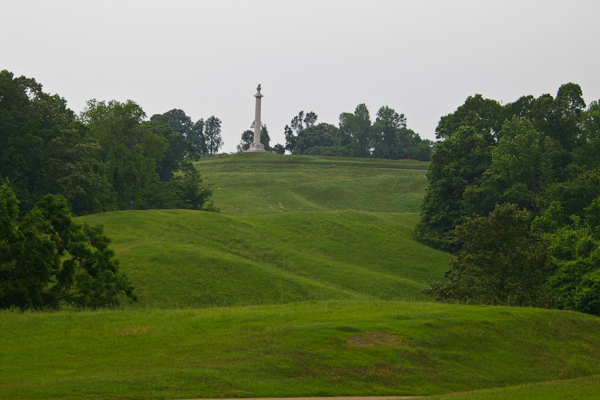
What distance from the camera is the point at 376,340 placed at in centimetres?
2177

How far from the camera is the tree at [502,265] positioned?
34.6m

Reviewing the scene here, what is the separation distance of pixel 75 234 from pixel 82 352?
1364cm

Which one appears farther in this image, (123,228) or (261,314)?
(123,228)

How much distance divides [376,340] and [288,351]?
11.8 feet

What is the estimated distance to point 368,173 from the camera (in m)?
118

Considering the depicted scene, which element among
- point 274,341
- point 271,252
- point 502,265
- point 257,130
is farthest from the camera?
point 257,130

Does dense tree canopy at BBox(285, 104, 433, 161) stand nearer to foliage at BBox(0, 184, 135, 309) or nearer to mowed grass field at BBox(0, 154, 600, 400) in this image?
mowed grass field at BBox(0, 154, 600, 400)

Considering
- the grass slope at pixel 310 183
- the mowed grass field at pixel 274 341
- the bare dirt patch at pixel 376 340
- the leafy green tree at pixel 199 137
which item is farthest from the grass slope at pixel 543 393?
the leafy green tree at pixel 199 137

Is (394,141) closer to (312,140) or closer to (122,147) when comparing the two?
(312,140)

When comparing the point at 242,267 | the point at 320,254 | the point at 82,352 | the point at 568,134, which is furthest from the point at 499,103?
the point at 82,352

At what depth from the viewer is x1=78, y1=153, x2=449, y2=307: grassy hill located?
39.0m

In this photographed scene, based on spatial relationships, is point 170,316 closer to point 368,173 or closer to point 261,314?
point 261,314

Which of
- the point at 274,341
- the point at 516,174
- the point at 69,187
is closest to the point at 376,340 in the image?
the point at 274,341

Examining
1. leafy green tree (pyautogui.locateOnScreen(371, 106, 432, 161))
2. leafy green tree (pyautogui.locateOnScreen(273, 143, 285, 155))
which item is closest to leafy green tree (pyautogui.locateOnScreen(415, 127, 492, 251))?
leafy green tree (pyautogui.locateOnScreen(371, 106, 432, 161))
